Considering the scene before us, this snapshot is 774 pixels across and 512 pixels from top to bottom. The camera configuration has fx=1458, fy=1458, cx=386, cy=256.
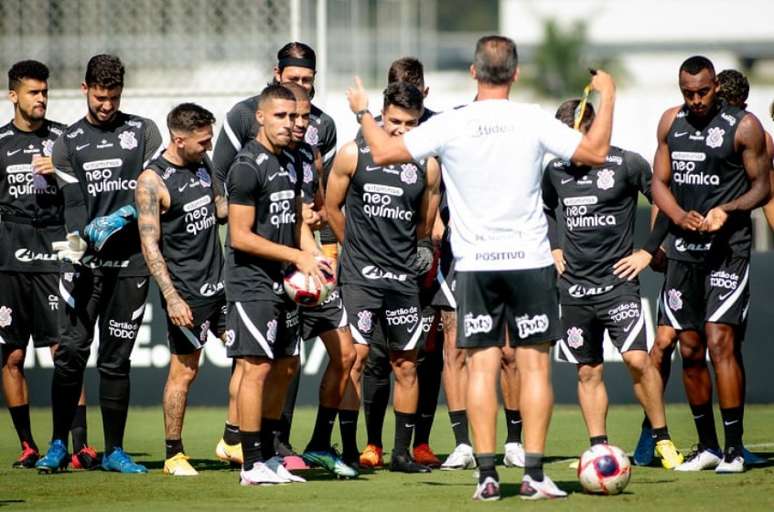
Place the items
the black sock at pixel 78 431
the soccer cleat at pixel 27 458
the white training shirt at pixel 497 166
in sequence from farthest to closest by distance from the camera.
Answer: the black sock at pixel 78 431 → the soccer cleat at pixel 27 458 → the white training shirt at pixel 497 166

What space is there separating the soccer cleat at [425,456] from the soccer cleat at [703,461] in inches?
67.8

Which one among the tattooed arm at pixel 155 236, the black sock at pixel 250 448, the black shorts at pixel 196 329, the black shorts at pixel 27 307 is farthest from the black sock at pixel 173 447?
the black shorts at pixel 27 307

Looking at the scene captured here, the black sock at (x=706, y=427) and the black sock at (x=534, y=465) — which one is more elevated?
the black sock at (x=534, y=465)

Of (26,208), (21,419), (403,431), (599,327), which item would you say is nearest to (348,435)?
(403,431)

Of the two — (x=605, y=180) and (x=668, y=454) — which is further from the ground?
(x=605, y=180)

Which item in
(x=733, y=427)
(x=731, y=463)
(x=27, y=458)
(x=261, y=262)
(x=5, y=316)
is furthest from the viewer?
(x=5, y=316)

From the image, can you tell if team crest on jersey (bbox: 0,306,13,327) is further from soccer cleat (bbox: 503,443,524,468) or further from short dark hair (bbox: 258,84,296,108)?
soccer cleat (bbox: 503,443,524,468)

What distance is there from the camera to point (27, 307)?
35.6ft

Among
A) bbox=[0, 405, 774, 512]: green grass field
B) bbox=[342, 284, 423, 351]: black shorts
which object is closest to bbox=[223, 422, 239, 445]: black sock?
bbox=[0, 405, 774, 512]: green grass field

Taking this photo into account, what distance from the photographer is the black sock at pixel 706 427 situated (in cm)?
977

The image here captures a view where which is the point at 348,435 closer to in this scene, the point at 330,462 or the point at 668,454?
the point at 330,462

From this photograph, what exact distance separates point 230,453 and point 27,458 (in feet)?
4.95

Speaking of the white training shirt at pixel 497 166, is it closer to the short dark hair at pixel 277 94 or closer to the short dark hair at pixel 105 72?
the short dark hair at pixel 277 94

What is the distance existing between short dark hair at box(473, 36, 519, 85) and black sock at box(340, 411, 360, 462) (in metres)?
3.08
